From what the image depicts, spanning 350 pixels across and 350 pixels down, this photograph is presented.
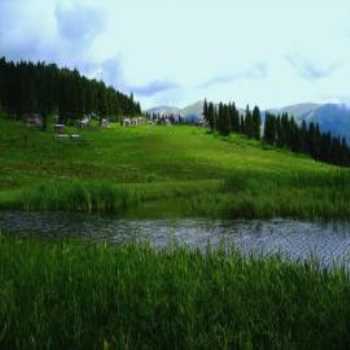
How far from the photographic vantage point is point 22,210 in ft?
146

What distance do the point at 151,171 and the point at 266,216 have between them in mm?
49953

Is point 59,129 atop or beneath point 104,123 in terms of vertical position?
beneath

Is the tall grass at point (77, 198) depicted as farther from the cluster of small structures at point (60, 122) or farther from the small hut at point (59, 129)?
the small hut at point (59, 129)

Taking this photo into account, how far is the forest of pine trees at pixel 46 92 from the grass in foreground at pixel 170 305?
12723 cm

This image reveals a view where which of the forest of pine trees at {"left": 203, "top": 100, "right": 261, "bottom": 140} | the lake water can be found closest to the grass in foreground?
the lake water

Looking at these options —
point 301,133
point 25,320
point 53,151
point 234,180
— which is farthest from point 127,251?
point 301,133

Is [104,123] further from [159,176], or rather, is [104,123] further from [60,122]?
[159,176]

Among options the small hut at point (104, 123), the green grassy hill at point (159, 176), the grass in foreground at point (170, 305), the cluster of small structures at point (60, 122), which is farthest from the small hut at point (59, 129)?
the grass in foreground at point (170, 305)

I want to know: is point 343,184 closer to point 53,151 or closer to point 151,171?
point 151,171

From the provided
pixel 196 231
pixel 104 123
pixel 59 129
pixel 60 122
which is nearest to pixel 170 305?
pixel 196 231

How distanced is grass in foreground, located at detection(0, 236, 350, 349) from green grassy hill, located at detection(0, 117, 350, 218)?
82.4 ft

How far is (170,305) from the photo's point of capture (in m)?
10.1

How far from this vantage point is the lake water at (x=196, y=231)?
26.2m

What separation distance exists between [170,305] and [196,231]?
72.2 feet
